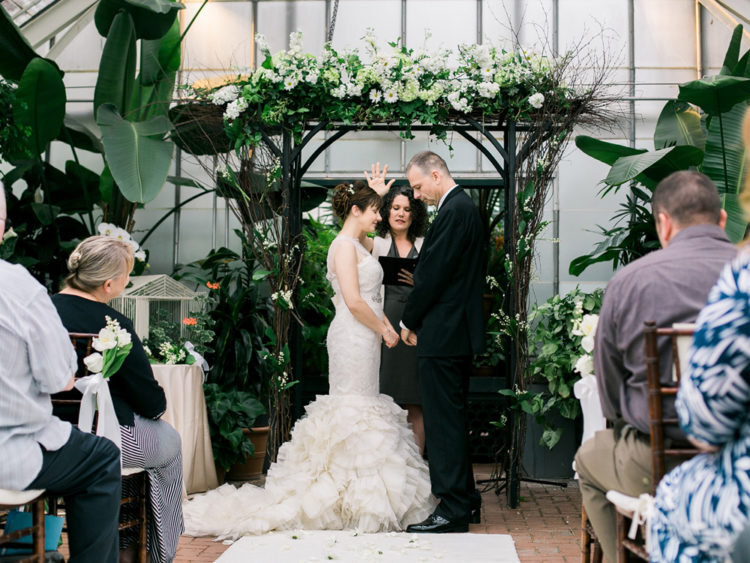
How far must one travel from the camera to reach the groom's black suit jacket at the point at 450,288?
4621 millimetres

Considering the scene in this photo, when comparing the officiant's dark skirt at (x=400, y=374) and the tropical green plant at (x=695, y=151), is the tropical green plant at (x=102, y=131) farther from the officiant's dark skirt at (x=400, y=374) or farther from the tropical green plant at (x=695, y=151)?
the tropical green plant at (x=695, y=151)

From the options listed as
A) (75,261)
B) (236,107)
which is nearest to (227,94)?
(236,107)

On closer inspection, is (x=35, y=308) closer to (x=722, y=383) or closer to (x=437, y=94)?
(x=722, y=383)

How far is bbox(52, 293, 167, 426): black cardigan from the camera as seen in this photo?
342 centimetres

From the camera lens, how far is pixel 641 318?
2404 millimetres

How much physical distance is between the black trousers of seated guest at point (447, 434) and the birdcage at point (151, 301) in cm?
204

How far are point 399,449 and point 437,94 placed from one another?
2.18 m

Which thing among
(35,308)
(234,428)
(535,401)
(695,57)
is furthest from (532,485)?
(35,308)

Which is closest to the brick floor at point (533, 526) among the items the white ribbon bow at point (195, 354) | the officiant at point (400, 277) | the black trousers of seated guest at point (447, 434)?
the black trousers of seated guest at point (447, 434)

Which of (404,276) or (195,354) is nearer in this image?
(404,276)

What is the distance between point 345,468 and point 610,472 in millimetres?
2448

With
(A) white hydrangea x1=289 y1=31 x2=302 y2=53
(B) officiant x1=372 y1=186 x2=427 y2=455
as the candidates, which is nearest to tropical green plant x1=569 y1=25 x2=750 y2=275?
(B) officiant x1=372 y1=186 x2=427 y2=455

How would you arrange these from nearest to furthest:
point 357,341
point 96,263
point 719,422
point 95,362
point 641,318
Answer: point 719,422, point 641,318, point 95,362, point 96,263, point 357,341

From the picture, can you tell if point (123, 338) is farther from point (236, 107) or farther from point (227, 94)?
point (227, 94)
